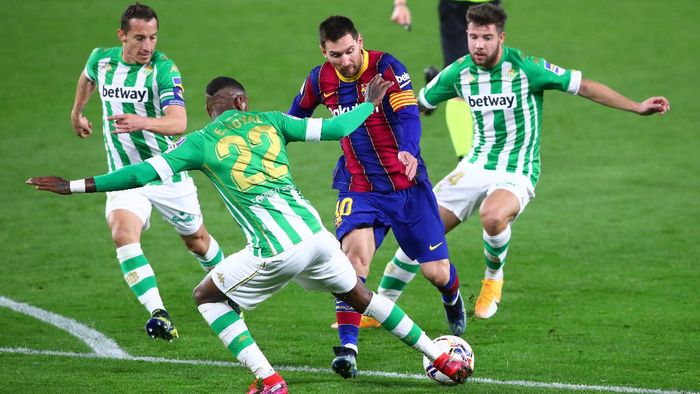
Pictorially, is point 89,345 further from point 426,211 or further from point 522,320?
point 522,320

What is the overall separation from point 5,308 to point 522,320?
4.30m

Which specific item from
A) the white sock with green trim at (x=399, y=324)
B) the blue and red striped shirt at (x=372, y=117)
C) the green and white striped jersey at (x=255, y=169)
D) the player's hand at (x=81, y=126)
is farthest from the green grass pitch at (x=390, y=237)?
the player's hand at (x=81, y=126)

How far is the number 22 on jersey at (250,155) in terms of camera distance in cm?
709

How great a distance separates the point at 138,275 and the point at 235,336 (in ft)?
6.64

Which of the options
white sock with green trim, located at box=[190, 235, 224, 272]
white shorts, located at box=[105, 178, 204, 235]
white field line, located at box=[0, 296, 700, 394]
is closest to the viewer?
white field line, located at box=[0, 296, 700, 394]

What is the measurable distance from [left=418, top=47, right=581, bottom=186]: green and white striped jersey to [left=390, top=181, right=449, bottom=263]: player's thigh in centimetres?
112

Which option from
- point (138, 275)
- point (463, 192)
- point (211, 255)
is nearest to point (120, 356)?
point (138, 275)

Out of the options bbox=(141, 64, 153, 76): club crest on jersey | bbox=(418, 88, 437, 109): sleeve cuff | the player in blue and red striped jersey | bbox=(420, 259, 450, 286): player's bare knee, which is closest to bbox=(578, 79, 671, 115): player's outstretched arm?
bbox=(418, 88, 437, 109): sleeve cuff

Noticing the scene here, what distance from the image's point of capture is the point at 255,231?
7.19 metres

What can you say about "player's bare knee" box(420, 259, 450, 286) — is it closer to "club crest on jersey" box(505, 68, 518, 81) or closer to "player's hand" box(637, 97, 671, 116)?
"club crest on jersey" box(505, 68, 518, 81)

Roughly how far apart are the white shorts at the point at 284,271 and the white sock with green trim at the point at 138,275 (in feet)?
6.23

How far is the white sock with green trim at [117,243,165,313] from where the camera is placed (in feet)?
29.9

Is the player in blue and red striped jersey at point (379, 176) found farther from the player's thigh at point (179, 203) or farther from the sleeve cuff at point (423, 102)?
the player's thigh at point (179, 203)

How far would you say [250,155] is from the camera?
7129 mm
